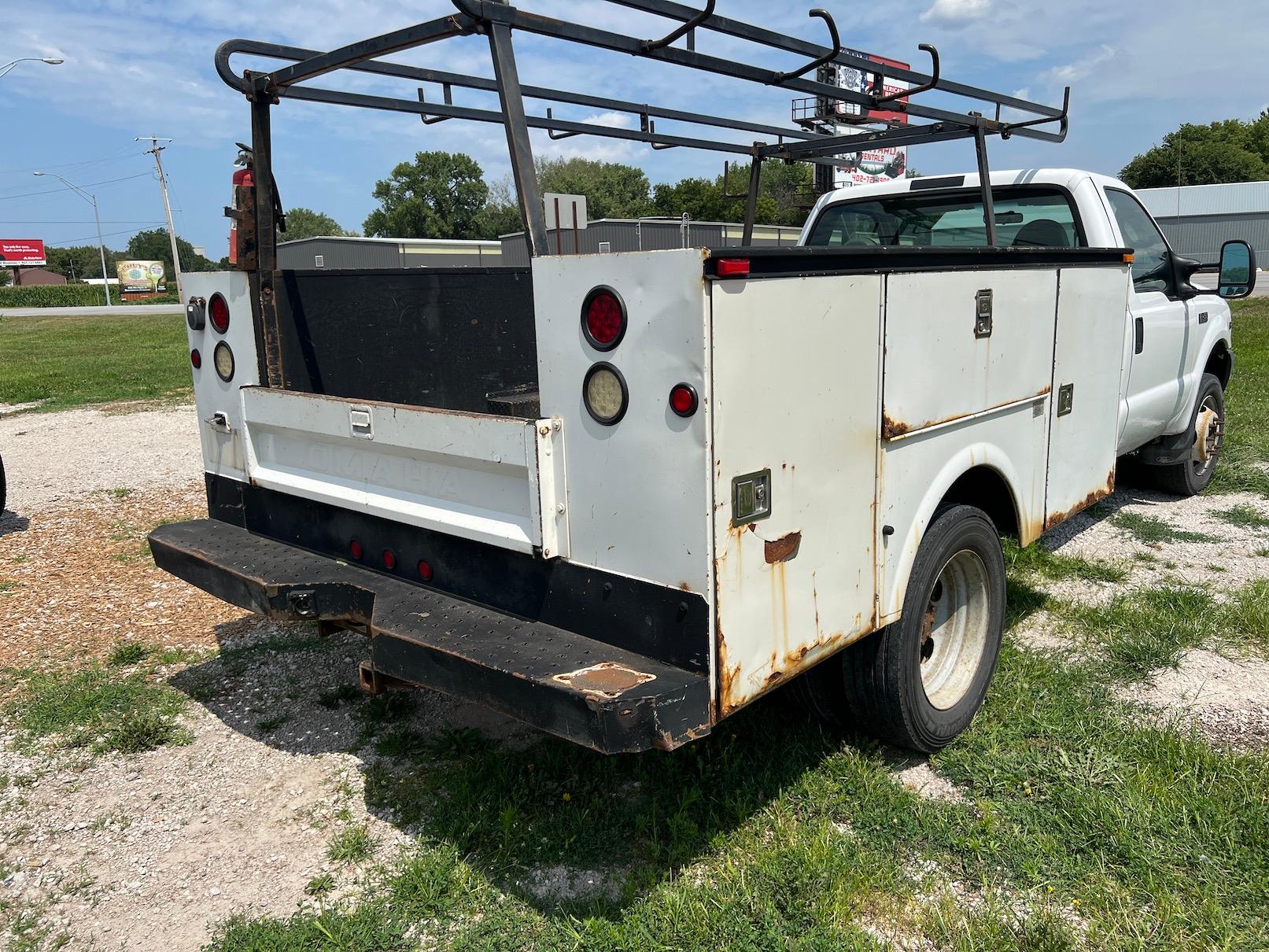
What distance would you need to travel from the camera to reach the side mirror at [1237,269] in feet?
19.1

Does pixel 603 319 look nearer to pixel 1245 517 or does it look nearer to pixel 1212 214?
pixel 1245 517

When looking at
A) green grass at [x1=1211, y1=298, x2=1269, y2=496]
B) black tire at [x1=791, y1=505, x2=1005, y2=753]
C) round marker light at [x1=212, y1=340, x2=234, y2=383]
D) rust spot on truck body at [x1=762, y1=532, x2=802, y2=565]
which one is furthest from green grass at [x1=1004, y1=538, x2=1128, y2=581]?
round marker light at [x1=212, y1=340, x2=234, y2=383]

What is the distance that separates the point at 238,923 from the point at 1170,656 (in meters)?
3.70

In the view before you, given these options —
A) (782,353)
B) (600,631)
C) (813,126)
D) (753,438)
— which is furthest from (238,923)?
(813,126)

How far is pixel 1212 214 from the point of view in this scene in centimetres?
6206

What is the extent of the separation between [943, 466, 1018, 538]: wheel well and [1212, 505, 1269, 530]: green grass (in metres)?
3.33

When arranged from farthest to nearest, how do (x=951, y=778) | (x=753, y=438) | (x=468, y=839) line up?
(x=951, y=778)
(x=468, y=839)
(x=753, y=438)

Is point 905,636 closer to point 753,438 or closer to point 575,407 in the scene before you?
point 753,438

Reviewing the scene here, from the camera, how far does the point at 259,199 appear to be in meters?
3.62

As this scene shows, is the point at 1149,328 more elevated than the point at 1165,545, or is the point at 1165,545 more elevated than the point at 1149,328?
the point at 1149,328

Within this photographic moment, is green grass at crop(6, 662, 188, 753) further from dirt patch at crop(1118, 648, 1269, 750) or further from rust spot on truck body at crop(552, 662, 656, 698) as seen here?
dirt patch at crop(1118, 648, 1269, 750)

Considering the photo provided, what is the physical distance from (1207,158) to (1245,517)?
82.4 meters

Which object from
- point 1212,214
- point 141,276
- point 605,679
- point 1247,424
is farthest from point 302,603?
point 141,276

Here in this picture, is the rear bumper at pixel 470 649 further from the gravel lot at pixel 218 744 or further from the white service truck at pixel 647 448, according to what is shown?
the gravel lot at pixel 218 744
